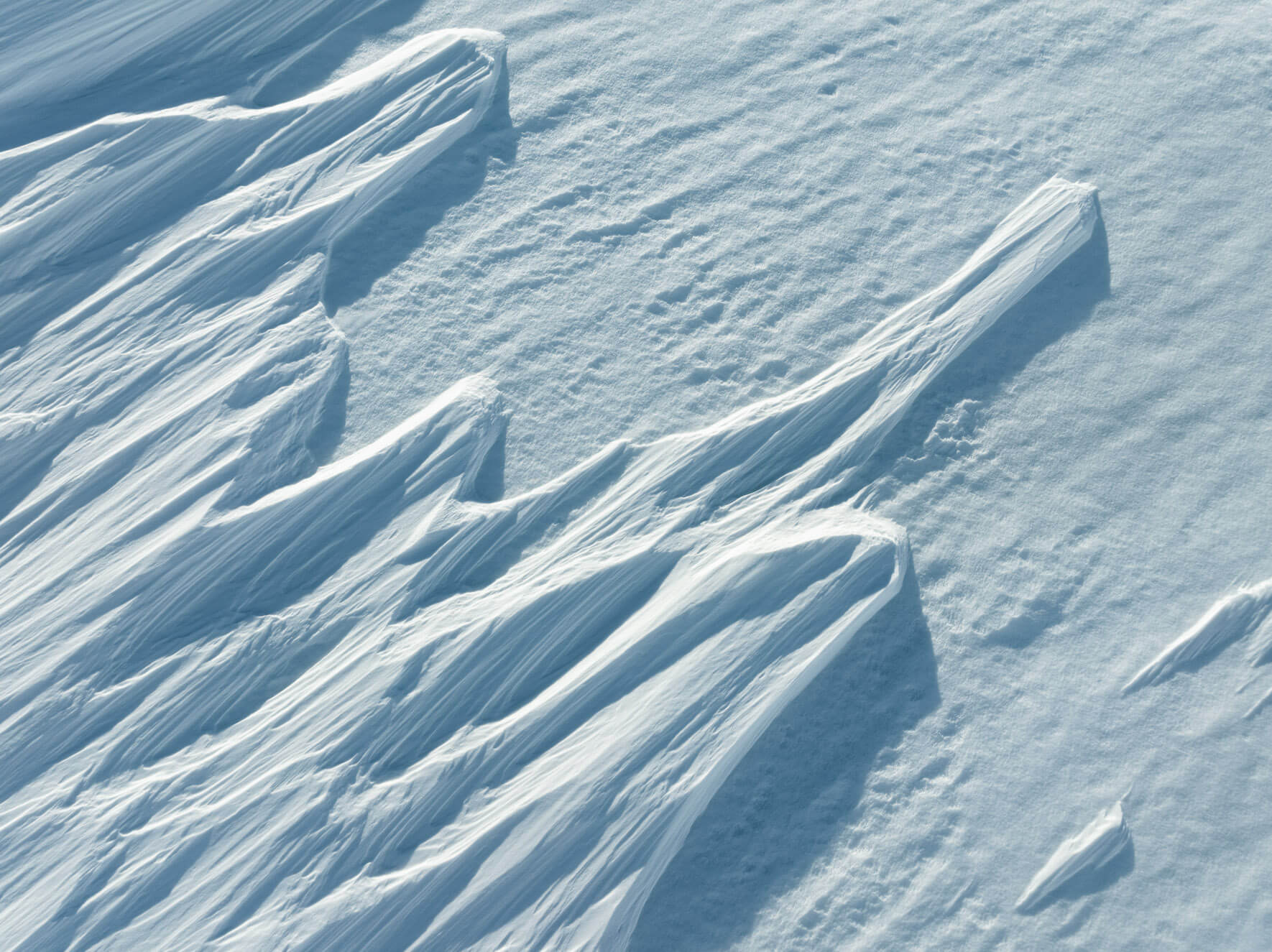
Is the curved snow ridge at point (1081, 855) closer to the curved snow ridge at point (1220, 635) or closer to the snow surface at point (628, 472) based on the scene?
the snow surface at point (628, 472)

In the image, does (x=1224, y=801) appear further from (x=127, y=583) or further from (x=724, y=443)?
(x=127, y=583)

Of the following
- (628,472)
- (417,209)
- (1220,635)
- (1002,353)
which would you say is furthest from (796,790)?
(417,209)

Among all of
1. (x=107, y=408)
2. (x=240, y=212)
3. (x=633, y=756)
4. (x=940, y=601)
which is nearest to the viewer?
(x=633, y=756)

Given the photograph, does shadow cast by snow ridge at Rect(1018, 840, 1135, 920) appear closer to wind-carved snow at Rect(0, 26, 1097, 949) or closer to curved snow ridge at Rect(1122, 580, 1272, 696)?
curved snow ridge at Rect(1122, 580, 1272, 696)

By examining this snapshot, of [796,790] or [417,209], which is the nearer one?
[796,790]

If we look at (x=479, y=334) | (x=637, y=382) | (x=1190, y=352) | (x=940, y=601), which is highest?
(x=479, y=334)

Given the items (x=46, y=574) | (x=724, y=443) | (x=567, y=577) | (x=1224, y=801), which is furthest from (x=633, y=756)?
(x=46, y=574)

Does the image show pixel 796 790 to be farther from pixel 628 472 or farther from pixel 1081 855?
pixel 628 472
